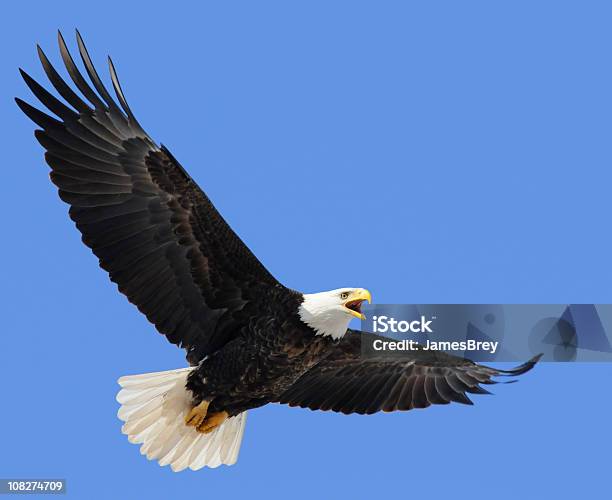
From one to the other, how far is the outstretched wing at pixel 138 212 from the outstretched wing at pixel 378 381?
1.16 metres

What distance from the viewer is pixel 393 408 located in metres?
11.5

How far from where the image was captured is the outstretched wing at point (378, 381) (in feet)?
37.4

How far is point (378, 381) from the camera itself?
11578mm

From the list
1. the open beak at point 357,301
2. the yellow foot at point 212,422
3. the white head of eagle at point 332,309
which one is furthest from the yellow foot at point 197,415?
the open beak at point 357,301

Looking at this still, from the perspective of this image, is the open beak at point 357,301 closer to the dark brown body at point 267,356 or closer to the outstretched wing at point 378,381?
the dark brown body at point 267,356

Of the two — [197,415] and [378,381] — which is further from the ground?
[378,381]

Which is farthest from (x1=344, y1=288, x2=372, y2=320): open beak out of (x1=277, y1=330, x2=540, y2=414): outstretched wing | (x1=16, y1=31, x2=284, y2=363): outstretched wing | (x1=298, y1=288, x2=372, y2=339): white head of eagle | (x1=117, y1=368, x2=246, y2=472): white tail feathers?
(x1=117, y1=368, x2=246, y2=472): white tail feathers

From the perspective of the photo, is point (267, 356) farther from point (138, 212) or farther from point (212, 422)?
point (138, 212)

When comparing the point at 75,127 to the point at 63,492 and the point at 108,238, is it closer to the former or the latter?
the point at 108,238

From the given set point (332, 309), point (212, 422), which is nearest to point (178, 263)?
point (332, 309)

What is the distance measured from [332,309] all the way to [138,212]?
1.59 m

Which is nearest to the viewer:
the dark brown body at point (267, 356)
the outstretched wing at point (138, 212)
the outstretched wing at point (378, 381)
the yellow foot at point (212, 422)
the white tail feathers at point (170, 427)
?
the outstretched wing at point (138, 212)

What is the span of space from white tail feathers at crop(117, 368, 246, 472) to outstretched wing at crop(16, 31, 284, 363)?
56cm

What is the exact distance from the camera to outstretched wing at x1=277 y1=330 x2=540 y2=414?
449 inches
